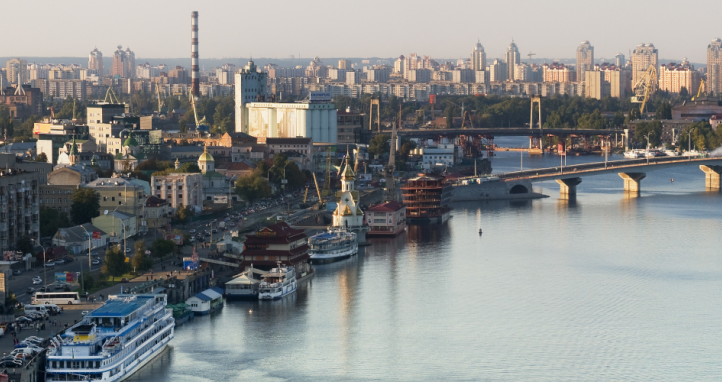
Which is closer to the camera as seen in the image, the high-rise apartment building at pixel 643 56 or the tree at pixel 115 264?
the tree at pixel 115 264

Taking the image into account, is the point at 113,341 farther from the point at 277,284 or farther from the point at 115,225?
the point at 115,225

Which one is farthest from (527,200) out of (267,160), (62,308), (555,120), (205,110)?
(205,110)

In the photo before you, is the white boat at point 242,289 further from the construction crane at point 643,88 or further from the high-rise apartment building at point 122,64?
the high-rise apartment building at point 122,64

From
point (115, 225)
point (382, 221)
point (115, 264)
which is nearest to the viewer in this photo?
point (115, 264)

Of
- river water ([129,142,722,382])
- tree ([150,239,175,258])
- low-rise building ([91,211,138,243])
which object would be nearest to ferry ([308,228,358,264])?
river water ([129,142,722,382])

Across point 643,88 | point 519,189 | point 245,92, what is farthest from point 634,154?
point 643,88

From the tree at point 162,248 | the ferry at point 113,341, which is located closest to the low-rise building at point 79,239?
the tree at point 162,248
